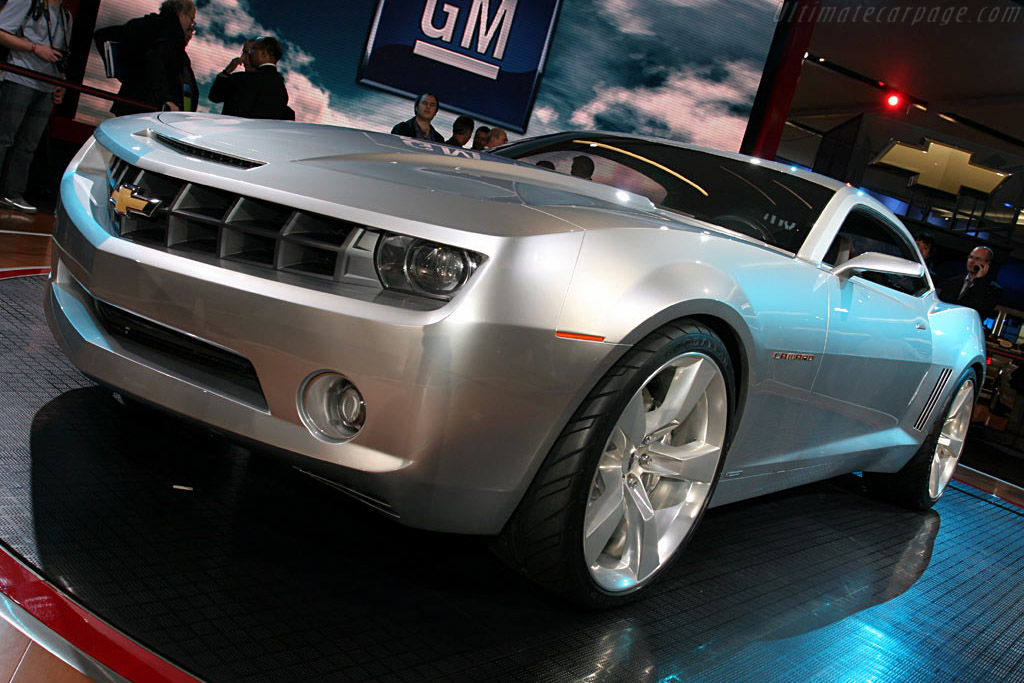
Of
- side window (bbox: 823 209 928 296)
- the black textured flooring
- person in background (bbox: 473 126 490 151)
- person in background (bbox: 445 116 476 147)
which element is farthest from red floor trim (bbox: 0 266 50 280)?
person in background (bbox: 473 126 490 151)

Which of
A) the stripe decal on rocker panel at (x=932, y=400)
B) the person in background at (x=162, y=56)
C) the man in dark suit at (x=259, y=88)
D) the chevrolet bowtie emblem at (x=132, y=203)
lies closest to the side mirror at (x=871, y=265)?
the stripe decal on rocker panel at (x=932, y=400)

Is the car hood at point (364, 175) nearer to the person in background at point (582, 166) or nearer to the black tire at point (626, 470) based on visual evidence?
the black tire at point (626, 470)

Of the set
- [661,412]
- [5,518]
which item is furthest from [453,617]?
[5,518]

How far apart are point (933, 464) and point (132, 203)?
11.6 feet

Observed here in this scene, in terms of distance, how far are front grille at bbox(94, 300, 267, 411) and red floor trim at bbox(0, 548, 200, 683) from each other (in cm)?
47

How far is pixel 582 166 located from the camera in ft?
10.8

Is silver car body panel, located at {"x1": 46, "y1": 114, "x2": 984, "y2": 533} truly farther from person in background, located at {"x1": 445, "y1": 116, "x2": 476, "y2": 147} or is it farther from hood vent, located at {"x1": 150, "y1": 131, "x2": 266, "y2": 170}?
person in background, located at {"x1": 445, "y1": 116, "x2": 476, "y2": 147}

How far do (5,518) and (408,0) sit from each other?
26.1 ft

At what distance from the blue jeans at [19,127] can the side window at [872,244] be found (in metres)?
5.54

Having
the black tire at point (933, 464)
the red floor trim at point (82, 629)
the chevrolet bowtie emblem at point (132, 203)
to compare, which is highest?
the chevrolet bowtie emblem at point (132, 203)

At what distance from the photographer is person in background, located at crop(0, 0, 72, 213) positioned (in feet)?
19.6

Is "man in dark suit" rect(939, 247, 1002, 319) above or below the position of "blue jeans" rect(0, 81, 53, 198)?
above

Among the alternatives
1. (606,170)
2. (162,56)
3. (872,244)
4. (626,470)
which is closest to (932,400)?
(872,244)

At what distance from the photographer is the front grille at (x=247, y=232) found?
1800 millimetres
